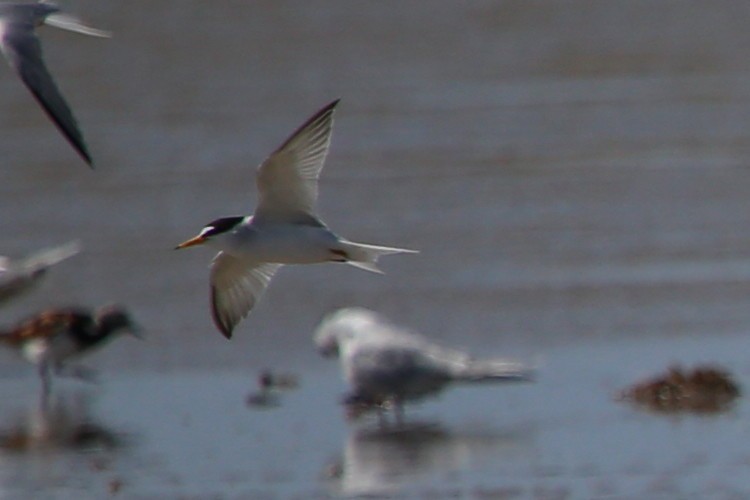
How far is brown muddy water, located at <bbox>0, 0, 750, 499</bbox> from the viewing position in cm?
924

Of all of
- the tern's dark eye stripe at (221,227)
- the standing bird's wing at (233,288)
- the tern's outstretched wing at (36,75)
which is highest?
the tern's outstretched wing at (36,75)

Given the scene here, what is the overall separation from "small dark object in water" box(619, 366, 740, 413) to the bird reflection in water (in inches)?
96.6

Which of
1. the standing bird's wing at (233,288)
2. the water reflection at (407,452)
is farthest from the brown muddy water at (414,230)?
the standing bird's wing at (233,288)

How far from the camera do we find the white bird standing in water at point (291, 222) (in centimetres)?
825

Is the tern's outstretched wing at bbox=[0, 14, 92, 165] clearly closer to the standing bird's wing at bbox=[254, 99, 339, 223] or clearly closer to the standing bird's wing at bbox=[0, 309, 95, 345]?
the standing bird's wing at bbox=[254, 99, 339, 223]

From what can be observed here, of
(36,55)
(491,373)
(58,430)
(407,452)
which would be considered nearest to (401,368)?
(491,373)

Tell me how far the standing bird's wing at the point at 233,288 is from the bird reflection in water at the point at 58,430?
1190mm

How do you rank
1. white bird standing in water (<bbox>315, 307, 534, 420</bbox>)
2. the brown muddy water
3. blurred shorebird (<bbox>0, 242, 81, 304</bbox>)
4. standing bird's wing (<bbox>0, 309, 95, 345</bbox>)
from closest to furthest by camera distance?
the brown muddy water
white bird standing in water (<bbox>315, 307, 534, 420</bbox>)
standing bird's wing (<bbox>0, 309, 95, 345</bbox>)
blurred shorebird (<bbox>0, 242, 81, 304</bbox>)

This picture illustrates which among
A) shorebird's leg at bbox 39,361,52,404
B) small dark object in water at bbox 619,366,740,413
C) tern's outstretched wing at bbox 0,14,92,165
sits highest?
tern's outstretched wing at bbox 0,14,92,165

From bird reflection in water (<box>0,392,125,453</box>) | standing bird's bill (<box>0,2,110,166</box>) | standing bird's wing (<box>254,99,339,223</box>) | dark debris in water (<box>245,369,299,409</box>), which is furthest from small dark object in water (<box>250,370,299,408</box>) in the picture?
standing bird's bill (<box>0,2,110,166</box>)

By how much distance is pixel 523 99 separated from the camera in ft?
58.7

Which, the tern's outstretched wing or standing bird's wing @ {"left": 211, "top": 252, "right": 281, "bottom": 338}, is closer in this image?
the tern's outstretched wing

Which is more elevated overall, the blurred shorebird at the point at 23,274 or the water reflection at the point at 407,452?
the blurred shorebird at the point at 23,274

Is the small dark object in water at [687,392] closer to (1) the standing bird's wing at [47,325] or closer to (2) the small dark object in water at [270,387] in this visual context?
(2) the small dark object in water at [270,387]
